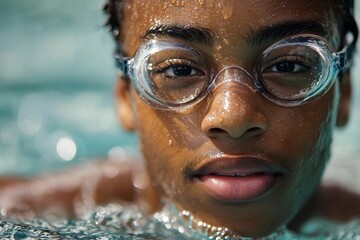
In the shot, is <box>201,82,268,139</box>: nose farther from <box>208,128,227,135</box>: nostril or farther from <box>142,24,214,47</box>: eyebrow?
<box>142,24,214,47</box>: eyebrow

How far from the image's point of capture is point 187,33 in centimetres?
215

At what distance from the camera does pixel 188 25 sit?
2.15 m

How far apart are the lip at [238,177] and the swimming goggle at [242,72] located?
0.17 meters

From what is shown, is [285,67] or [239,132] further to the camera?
[285,67]

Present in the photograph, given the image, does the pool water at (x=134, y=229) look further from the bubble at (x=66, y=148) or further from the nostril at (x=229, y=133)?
the bubble at (x=66, y=148)

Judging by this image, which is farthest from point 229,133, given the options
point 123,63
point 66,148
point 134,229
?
point 66,148

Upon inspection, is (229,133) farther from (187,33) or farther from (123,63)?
(123,63)

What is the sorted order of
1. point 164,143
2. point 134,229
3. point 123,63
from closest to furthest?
1. point 164,143
2. point 123,63
3. point 134,229

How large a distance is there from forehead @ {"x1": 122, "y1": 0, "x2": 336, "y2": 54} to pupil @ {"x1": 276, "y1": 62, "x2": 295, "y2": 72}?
0.12 metres

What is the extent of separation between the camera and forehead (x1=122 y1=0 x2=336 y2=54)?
83.0 inches

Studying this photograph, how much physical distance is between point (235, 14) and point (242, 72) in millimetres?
153

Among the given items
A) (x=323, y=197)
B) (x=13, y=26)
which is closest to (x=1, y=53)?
(x=13, y=26)

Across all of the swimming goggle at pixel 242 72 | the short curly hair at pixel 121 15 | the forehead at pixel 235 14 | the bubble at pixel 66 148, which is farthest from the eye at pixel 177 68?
the bubble at pixel 66 148

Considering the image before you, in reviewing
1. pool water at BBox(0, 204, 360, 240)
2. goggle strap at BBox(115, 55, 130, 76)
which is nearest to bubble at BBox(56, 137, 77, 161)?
pool water at BBox(0, 204, 360, 240)
